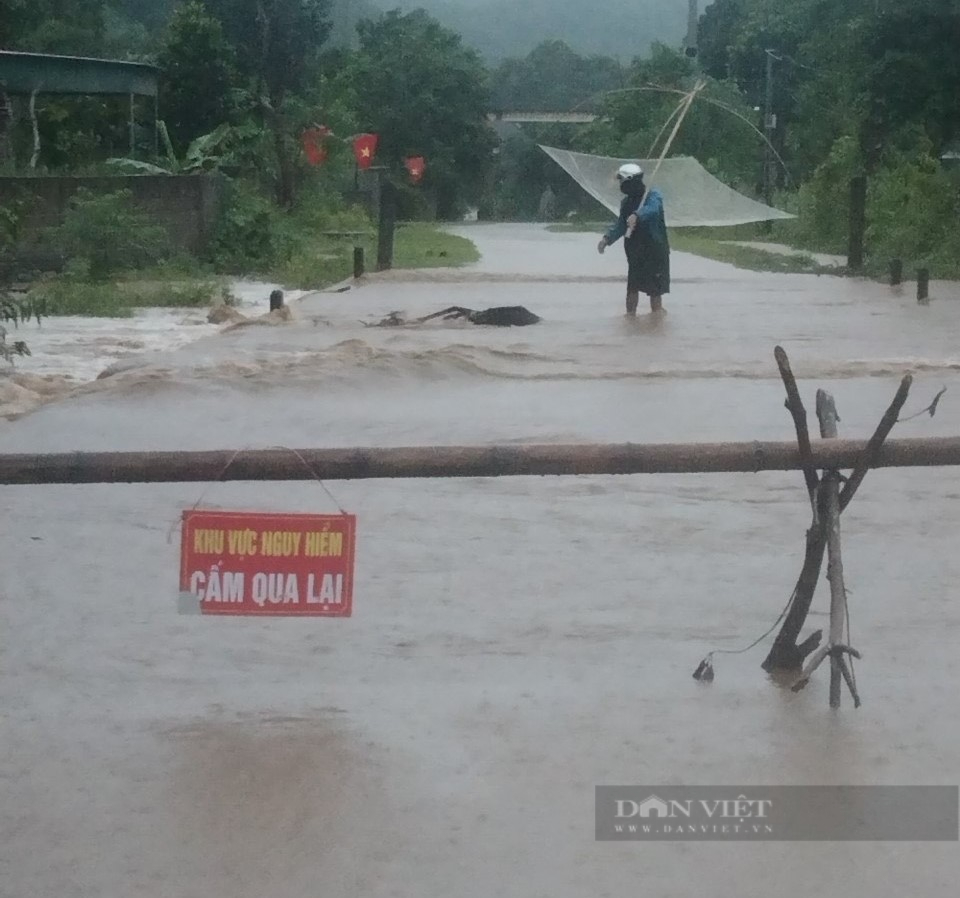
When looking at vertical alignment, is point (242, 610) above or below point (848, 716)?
above

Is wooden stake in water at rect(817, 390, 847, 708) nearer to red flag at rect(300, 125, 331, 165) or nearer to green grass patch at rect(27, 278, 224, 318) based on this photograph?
green grass patch at rect(27, 278, 224, 318)

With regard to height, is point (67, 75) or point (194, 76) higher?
point (194, 76)

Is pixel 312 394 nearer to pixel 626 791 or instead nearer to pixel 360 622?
pixel 360 622

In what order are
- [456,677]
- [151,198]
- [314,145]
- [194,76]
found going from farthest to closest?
1. [314,145]
2. [194,76]
3. [151,198]
4. [456,677]

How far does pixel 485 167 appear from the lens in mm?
65812

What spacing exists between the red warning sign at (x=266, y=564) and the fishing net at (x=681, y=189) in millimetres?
16505

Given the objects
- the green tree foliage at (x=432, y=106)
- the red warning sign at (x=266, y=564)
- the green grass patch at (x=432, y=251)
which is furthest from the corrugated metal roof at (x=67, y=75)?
the green tree foliage at (x=432, y=106)

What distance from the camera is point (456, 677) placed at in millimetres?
4762

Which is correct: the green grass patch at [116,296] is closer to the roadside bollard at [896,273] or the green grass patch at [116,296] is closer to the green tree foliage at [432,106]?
the roadside bollard at [896,273]

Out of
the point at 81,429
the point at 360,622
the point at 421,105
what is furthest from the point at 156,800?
the point at 421,105

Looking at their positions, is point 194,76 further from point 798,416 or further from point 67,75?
point 798,416

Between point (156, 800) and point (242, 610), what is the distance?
1.74 ft

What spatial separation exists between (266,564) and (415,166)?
180 feet

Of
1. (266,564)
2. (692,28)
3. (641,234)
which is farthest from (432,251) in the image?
(692,28)
